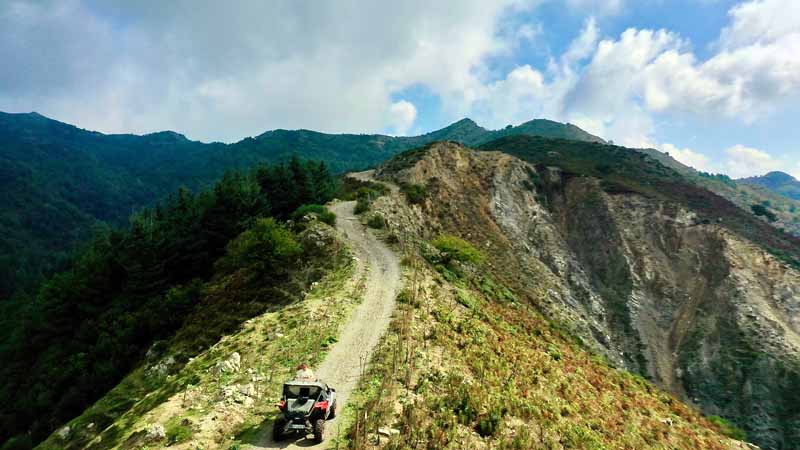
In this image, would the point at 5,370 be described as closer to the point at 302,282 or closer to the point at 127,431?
the point at 302,282

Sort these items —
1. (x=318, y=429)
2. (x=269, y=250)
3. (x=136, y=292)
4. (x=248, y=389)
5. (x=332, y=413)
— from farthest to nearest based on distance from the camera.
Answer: (x=136, y=292)
(x=269, y=250)
(x=248, y=389)
(x=332, y=413)
(x=318, y=429)

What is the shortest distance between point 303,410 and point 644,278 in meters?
69.7

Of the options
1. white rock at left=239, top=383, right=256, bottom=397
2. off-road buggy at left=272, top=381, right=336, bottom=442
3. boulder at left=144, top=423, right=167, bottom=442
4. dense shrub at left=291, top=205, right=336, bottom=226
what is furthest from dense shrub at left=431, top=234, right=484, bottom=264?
boulder at left=144, top=423, right=167, bottom=442

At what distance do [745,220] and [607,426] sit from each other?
290ft

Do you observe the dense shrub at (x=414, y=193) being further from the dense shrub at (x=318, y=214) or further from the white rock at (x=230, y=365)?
the white rock at (x=230, y=365)

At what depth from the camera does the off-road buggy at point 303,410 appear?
11102 millimetres

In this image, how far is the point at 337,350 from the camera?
59.9ft

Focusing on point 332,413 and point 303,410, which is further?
point 332,413

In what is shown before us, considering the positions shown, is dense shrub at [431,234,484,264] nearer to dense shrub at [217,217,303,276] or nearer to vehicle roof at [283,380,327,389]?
dense shrub at [217,217,303,276]

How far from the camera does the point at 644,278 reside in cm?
6406

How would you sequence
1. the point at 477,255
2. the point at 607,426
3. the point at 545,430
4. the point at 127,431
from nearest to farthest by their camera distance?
1. the point at 127,431
2. the point at 545,430
3. the point at 607,426
4. the point at 477,255

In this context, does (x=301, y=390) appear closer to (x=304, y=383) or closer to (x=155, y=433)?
(x=304, y=383)

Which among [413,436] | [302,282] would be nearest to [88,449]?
[413,436]

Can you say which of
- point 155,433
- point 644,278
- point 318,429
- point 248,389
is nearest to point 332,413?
point 318,429
